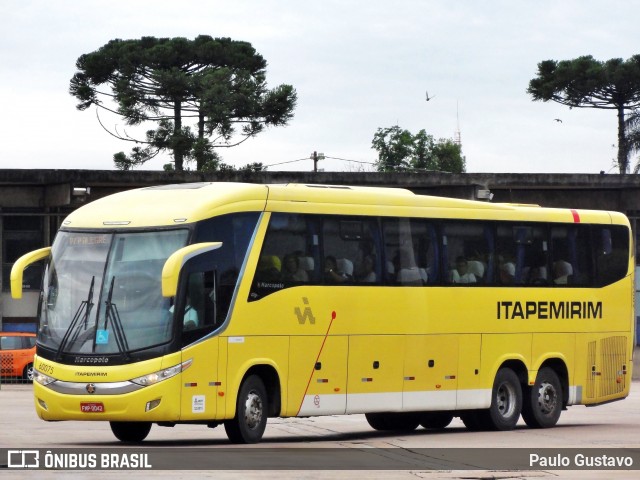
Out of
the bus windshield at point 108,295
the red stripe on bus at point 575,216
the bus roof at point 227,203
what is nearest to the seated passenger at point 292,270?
the bus roof at point 227,203

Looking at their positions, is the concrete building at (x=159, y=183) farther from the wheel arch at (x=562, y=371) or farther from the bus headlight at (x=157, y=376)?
the bus headlight at (x=157, y=376)

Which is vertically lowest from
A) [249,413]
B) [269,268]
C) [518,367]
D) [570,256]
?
[249,413]

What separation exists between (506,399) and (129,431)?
720cm

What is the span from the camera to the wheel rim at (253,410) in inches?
822

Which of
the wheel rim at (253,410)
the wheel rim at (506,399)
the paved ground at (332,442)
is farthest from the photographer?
the wheel rim at (506,399)

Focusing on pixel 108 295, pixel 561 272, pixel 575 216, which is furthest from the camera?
pixel 575 216

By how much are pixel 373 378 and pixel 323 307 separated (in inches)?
63.5

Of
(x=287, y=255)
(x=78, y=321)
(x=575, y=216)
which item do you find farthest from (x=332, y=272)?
(x=575, y=216)

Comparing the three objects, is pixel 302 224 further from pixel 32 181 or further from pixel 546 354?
pixel 32 181

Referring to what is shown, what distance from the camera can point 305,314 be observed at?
21.9 metres

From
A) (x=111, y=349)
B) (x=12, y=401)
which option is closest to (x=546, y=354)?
(x=111, y=349)

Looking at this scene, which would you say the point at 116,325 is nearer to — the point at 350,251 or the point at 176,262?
the point at 176,262

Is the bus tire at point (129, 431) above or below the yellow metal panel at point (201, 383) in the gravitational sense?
below

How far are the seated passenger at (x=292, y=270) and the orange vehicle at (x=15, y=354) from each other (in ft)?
80.9
